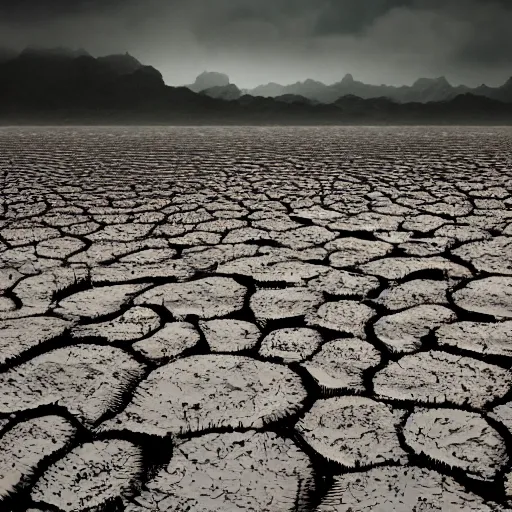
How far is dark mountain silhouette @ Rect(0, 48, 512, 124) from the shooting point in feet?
170

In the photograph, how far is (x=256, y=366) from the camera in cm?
106

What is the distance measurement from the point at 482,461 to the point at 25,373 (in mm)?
916

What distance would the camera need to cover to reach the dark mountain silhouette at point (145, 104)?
5191cm

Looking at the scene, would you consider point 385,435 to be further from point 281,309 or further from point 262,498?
point 281,309

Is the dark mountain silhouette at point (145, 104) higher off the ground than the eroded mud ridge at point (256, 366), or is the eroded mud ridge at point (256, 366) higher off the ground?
the dark mountain silhouette at point (145, 104)

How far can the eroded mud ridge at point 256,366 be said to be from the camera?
29.0 inches

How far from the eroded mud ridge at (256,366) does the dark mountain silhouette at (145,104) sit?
159 feet

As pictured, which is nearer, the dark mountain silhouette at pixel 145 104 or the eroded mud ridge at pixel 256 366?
the eroded mud ridge at pixel 256 366

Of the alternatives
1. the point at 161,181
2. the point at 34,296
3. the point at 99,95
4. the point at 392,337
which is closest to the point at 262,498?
the point at 392,337

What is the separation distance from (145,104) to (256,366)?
60.8 m

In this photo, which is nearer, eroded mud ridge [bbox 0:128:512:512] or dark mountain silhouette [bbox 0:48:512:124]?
eroded mud ridge [bbox 0:128:512:512]

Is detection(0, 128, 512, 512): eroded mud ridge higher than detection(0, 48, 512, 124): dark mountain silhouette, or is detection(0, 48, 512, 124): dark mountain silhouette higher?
detection(0, 48, 512, 124): dark mountain silhouette

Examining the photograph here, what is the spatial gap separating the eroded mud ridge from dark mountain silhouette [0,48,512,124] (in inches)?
1906

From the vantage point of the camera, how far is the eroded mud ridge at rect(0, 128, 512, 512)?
737 millimetres
